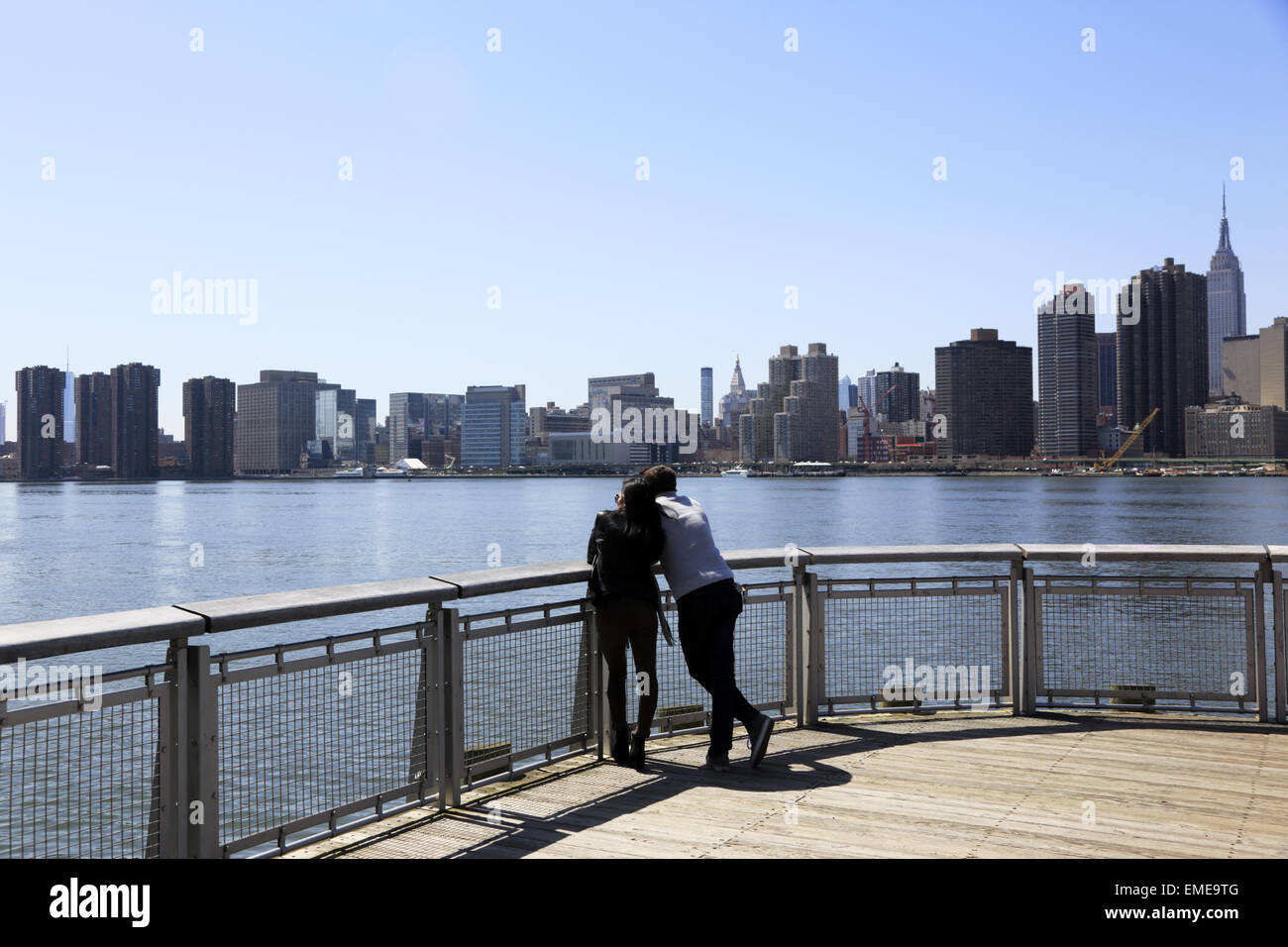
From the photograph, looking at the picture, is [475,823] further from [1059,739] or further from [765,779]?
[1059,739]

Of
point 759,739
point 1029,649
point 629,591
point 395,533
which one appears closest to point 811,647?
point 759,739

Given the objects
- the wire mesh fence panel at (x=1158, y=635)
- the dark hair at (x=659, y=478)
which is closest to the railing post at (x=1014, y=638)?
the wire mesh fence panel at (x=1158, y=635)

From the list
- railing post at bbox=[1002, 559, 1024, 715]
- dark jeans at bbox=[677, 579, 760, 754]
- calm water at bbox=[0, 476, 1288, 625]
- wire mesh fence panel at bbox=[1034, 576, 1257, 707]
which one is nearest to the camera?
dark jeans at bbox=[677, 579, 760, 754]

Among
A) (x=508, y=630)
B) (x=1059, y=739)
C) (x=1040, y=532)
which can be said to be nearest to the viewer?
(x=508, y=630)

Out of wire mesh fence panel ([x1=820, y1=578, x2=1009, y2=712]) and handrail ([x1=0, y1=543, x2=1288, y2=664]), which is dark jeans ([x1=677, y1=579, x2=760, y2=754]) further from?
wire mesh fence panel ([x1=820, y1=578, x2=1009, y2=712])

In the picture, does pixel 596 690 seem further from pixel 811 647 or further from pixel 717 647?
pixel 811 647

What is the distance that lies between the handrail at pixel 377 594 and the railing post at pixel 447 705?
21 centimetres

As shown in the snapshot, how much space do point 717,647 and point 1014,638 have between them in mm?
2869

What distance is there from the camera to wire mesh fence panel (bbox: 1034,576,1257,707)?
8.18 meters

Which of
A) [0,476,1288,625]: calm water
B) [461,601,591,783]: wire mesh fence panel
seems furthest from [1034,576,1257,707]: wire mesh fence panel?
[0,476,1288,625]: calm water
